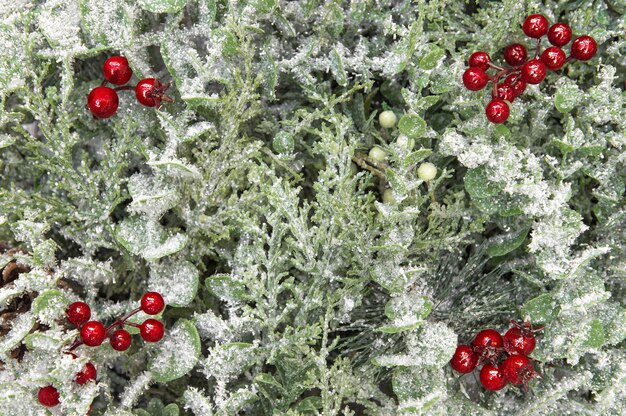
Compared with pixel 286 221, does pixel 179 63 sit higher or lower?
higher

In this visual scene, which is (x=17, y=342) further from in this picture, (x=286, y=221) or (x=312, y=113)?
(x=312, y=113)

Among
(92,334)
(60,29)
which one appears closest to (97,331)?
(92,334)

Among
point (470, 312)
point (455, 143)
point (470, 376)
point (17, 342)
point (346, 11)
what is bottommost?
point (470, 376)

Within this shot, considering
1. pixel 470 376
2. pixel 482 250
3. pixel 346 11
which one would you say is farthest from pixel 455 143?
pixel 470 376

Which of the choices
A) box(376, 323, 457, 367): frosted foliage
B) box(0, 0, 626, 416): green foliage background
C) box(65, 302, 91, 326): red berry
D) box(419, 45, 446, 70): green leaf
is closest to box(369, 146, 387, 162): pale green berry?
box(0, 0, 626, 416): green foliage background

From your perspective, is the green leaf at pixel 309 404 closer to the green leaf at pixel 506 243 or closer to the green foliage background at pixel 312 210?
the green foliage background at pixel 312 210
